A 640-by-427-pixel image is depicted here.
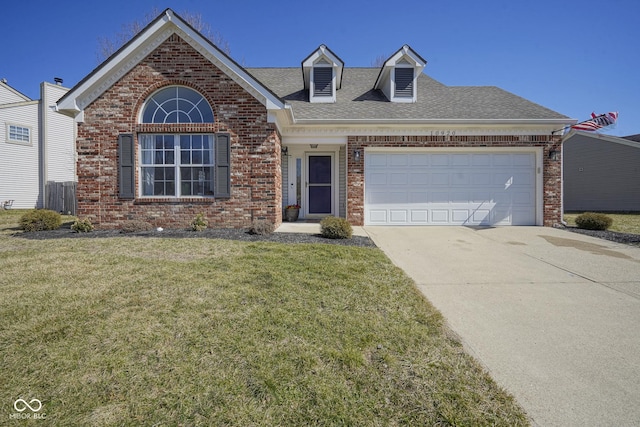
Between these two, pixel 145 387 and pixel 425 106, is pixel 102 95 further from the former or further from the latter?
pixel 425 106

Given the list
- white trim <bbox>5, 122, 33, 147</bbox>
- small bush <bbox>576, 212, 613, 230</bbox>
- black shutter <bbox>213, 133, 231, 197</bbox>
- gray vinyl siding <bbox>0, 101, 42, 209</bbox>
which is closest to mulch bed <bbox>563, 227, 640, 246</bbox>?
small bush <bbox>576, 212, 613, 230</bbox>

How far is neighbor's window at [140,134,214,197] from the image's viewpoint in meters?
8.48

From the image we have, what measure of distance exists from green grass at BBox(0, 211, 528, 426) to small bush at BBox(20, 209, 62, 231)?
426 centimetres

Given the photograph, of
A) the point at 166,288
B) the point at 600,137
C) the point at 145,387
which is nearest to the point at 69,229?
the point at 166,288

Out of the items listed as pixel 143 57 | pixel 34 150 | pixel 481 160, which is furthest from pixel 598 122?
pixel 34 150

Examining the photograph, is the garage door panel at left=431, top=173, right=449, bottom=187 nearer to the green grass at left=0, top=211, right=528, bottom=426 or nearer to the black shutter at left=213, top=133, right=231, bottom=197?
the green grass at left=0, top=211, right=528, bottom=426

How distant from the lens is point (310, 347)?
2695mm

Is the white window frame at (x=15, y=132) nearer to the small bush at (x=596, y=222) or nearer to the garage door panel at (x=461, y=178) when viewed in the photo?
the garage door panel at (x=461, y=178)

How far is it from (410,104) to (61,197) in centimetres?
1878

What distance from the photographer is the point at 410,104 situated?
10.9 metres

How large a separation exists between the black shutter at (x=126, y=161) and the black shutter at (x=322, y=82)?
6353 millimetres

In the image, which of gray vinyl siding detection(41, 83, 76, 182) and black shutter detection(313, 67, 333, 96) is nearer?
black shutter detection(313, 67, 333, 96)

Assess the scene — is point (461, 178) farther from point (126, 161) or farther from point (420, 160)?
point (126, 161)

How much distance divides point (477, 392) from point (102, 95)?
10.5 metres
